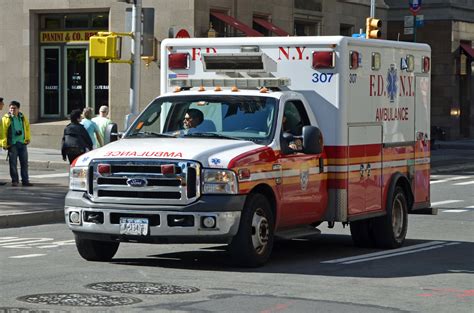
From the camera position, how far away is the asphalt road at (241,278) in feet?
35.9

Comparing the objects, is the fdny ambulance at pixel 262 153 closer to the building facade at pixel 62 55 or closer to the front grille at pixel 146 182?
the front grille at pixel 146 182

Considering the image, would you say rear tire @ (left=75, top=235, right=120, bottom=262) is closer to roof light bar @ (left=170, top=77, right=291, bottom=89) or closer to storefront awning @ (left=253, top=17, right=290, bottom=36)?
roof light bar @ (left=170, top=77, right=291, bottom=89)

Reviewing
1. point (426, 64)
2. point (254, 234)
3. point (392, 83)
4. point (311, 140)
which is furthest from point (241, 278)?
point (426, 64)

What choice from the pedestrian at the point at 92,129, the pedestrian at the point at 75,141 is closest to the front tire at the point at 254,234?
the pedestrian at the point at 75,141

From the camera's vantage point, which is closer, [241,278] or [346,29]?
[241,278]

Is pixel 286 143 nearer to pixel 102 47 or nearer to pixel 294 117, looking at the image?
pixel 294 117

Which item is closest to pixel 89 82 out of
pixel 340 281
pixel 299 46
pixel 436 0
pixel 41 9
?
pixel 41 9

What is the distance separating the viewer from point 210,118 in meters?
14.3

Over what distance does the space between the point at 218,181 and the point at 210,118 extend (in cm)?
154

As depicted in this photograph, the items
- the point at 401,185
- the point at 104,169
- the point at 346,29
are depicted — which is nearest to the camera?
the point at 104,169

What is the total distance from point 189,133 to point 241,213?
149cm

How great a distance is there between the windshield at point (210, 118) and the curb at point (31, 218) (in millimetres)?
4933

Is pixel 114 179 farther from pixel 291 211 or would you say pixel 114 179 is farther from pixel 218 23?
pixel 218 23

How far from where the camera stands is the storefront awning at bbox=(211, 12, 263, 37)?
124 ft
